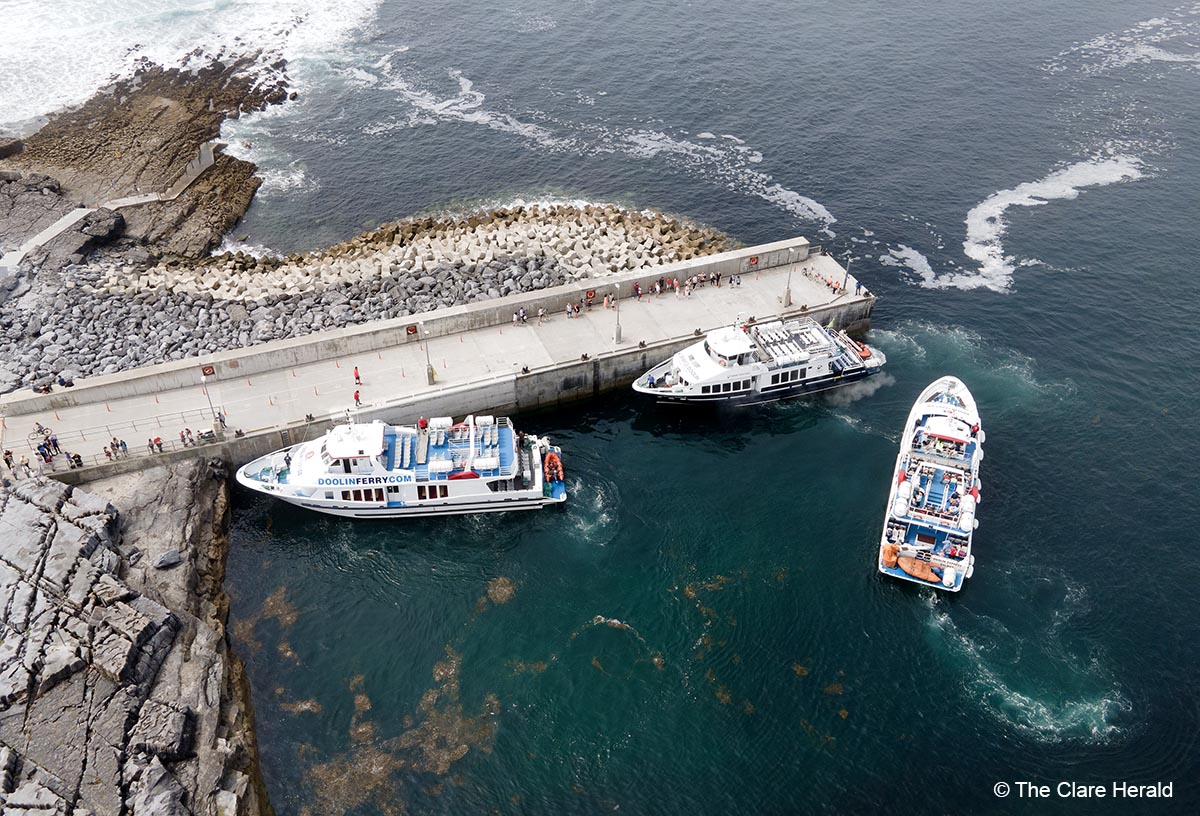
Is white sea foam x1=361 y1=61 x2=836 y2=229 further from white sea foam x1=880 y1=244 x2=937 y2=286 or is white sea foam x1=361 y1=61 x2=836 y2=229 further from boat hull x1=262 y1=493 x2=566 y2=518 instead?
boat hull x1=262 y1=493 x2=566 y2=518

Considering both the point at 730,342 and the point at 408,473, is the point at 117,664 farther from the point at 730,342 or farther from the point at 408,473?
the point at 730,342

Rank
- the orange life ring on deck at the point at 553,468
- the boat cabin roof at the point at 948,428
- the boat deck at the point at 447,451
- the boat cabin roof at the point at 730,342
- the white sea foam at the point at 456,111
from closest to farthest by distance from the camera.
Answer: the boat deck at the point at 447,451 < the boat cabin roof at the point at 948,428 < the orange life ring on deck at the point at 553,468 < the boat cabin roof at the point at 730,342 < the white sea foam at the point at 456,111

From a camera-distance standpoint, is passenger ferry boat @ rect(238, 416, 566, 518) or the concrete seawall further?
the concrete seawall

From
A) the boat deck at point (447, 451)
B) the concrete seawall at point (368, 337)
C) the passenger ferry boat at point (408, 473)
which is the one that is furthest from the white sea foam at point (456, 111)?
the passenger ferry boat at point (408, 473)

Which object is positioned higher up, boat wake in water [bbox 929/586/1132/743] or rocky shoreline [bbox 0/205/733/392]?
rocky shoreline [bbox 0/205/733/392]

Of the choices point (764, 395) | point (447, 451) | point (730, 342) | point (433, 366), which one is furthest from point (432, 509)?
point (764, 395)

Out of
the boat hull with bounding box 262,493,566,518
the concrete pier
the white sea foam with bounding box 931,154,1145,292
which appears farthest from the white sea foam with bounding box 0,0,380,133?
the white sea foam with bounding box 931,154,1145,292

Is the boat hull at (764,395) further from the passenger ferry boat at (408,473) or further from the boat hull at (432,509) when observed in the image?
the boat hull at (432,509)

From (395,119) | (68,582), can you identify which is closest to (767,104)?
(395,119)
